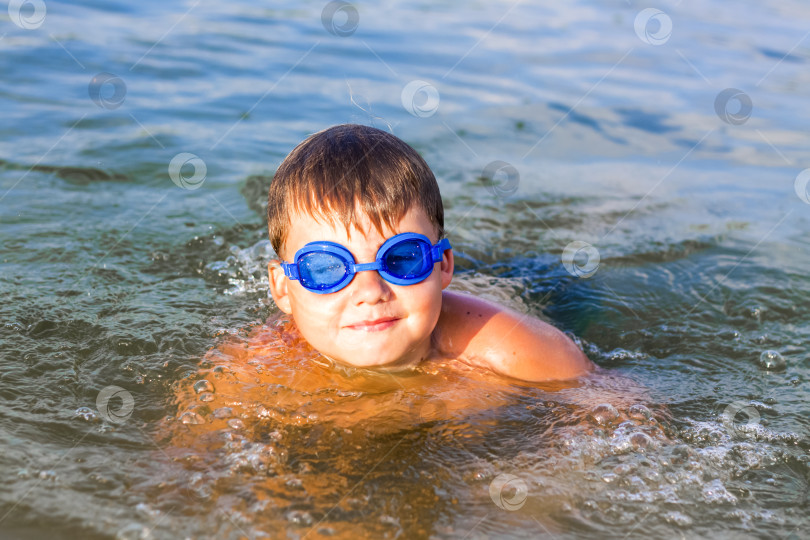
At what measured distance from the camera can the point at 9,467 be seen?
2.93 meters

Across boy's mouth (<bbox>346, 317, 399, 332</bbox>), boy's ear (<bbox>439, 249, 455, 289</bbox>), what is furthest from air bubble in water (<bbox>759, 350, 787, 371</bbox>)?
boy's mouth (<bbox>346, 317, 399, 332</bbox>)

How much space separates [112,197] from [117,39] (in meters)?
4.52

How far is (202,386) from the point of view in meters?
3.59

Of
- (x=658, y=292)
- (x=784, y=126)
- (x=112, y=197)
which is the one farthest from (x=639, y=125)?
(x=112, y=197)

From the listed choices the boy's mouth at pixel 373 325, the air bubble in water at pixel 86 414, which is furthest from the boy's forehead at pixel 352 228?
the air bubble in water at pixel 86 414

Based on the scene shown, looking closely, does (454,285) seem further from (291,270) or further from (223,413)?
(223,413)

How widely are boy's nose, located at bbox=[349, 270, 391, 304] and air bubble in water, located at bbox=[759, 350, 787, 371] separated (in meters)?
2.12

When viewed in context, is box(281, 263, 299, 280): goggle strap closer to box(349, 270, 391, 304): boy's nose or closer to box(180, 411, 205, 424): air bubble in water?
box(349, 270, 391, 304): boy's nose

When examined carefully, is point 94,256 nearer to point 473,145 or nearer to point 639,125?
point 473,145

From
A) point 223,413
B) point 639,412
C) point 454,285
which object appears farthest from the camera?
point 454,285

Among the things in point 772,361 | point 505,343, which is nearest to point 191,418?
point 505,343

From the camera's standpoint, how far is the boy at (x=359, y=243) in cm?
332

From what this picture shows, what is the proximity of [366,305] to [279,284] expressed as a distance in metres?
0.63

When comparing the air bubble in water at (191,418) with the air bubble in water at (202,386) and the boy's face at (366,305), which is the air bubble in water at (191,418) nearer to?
the air bubble in water at (202,386)
